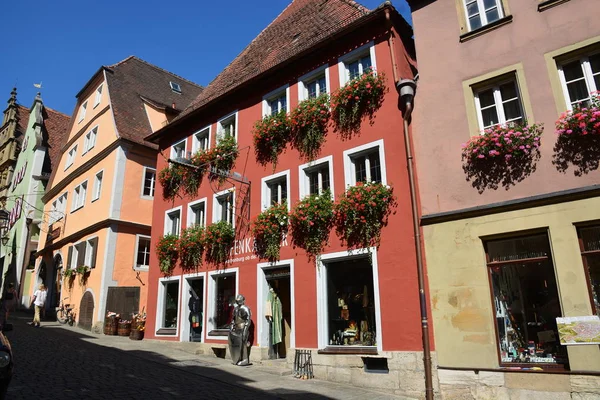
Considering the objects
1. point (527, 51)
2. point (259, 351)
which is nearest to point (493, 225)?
point (527, 51)

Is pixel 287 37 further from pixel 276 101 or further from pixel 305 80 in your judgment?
pixel 305 80

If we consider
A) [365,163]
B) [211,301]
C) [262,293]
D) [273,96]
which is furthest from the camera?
[273,96]

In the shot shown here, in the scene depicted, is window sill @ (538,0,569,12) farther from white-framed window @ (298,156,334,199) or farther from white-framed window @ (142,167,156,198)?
white-framed window @ (142,167,156,198)

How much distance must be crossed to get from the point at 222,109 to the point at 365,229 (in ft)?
25.7

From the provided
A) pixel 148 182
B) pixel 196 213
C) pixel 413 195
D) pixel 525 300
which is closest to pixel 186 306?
pixel 196 213

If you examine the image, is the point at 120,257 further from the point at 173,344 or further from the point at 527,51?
the point at 527,51

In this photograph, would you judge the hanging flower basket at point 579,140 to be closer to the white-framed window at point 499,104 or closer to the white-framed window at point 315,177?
the white-framed window at point 499,104

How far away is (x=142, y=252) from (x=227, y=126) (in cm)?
802

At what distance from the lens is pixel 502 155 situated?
841 cm

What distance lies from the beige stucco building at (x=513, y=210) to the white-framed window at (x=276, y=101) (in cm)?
495

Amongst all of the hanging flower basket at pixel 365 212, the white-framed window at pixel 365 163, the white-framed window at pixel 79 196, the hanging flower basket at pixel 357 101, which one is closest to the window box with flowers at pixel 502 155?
the hanging flower basket at pixel 365 212

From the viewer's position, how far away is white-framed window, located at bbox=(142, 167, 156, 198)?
2050 cm

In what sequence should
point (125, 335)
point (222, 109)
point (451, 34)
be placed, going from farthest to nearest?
1. point (125, 335)
2. point (222, 109)
3. point (451, 34)

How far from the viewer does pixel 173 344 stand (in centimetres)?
1427
